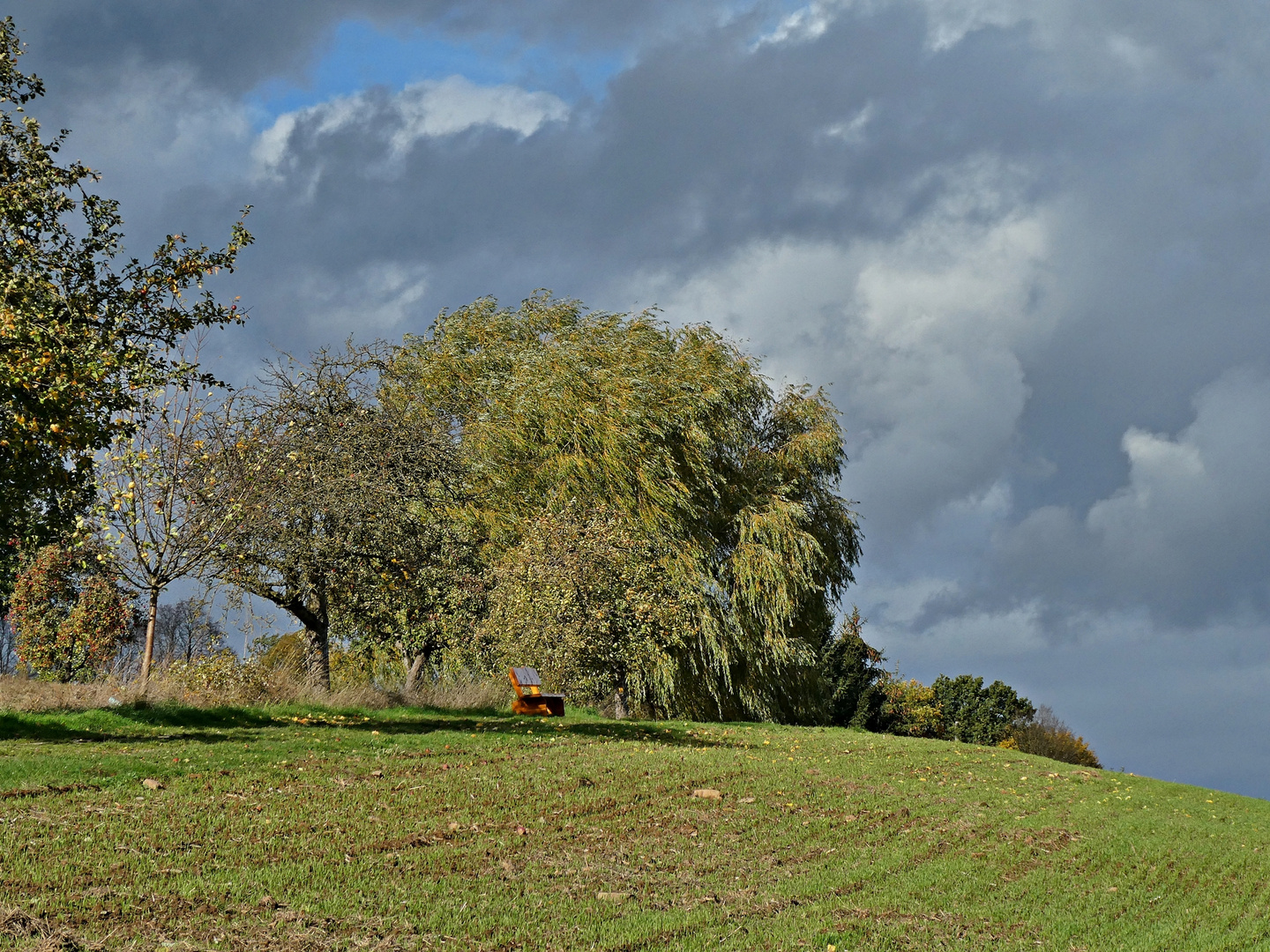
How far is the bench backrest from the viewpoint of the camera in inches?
849

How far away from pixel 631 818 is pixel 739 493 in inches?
793

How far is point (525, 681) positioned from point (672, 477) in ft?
27.9

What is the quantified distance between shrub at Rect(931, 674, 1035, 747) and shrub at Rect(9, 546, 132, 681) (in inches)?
1304

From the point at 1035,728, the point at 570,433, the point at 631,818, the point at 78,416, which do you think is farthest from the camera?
the point at 1035,728

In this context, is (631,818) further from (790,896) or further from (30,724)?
(30,724)

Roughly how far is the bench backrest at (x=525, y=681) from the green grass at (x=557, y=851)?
5112 millimetres

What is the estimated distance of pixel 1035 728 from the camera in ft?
155

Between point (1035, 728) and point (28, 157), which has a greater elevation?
point (28, 157)

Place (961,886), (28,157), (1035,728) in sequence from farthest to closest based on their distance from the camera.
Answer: (1035,728) → (28,157) → (961,886)

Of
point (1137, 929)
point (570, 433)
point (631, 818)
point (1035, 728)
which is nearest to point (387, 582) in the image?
point (570, 433)

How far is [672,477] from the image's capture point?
2806 cm

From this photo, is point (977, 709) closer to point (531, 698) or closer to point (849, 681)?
point (849, 681)

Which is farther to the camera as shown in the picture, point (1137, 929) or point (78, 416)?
point (78, 416)

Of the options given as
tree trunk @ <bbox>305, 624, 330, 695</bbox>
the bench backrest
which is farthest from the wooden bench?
tree trunk @ <bbox>305, 624, 330, 695</bbox>
